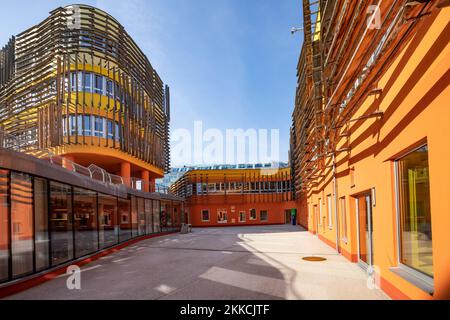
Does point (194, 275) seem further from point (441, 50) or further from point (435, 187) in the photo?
point (441, 50)

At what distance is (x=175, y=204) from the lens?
31.1 m

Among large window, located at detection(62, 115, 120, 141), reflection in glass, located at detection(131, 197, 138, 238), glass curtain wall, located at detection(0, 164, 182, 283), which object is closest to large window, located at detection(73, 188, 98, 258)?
glass curtain wall, located at detection(0, 164, 182, 283)

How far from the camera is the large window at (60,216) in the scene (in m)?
10.6

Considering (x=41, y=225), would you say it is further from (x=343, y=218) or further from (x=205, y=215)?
(x=205, y=215)

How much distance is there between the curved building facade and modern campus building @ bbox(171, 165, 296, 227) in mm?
11291

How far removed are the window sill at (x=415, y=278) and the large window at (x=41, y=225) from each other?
29.9ft

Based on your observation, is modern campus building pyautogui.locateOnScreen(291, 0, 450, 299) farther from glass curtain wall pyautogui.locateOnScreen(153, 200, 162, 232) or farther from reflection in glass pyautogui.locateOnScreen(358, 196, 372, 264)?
glass curtain wall pyautogui.locateOnScreen(153, 200, 162, 232)

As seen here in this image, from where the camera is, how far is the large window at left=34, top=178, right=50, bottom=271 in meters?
9.37

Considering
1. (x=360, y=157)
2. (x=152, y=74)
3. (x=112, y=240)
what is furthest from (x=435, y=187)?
(x=152, y=74)

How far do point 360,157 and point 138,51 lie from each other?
2539 centimetres

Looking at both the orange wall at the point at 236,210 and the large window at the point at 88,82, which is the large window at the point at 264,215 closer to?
the orange wall at the point at 236,210

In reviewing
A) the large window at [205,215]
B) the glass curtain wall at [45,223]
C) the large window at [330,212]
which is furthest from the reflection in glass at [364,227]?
the large window at [205,215]

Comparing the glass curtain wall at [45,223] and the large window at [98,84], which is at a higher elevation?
the large window at [98,84]

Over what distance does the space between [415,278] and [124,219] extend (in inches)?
652
